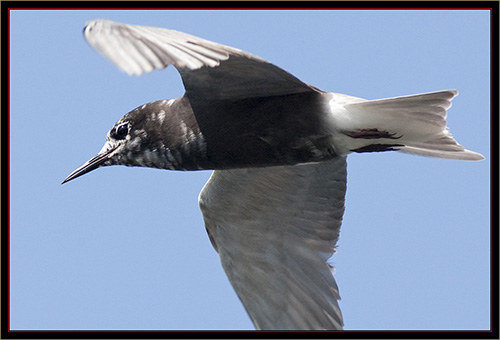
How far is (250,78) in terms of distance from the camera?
6035 mm

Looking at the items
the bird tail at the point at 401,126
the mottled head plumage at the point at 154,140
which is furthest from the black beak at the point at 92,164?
the bird tail at the point at 401,126

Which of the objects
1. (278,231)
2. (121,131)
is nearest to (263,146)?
(121,131)

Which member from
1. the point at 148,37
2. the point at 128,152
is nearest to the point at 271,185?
the point at 128,152

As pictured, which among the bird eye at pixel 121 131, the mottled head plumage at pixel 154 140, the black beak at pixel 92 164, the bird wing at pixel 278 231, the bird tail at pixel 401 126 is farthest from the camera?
the bird wing at pixel 278 231

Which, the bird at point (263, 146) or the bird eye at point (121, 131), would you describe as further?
the bird eye at point (121, 131)

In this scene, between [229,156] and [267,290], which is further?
[267,290]

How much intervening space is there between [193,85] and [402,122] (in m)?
1.28

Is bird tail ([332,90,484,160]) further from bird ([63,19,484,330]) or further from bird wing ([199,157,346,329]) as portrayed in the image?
bird wing ([199,157,346,329])

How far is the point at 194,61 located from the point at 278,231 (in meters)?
2.54

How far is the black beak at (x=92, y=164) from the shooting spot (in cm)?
678

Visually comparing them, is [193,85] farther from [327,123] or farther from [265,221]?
[265,221]

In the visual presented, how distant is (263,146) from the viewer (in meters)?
6.27

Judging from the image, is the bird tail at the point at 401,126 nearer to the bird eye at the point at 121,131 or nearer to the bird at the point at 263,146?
the bird at the point at 263,146

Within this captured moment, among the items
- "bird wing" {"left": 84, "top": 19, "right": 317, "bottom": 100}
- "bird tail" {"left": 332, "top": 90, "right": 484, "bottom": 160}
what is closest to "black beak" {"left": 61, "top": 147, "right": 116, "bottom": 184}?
"bird wing" {"left": 84, "top": 19, "right": 317, "bottom": 100}
